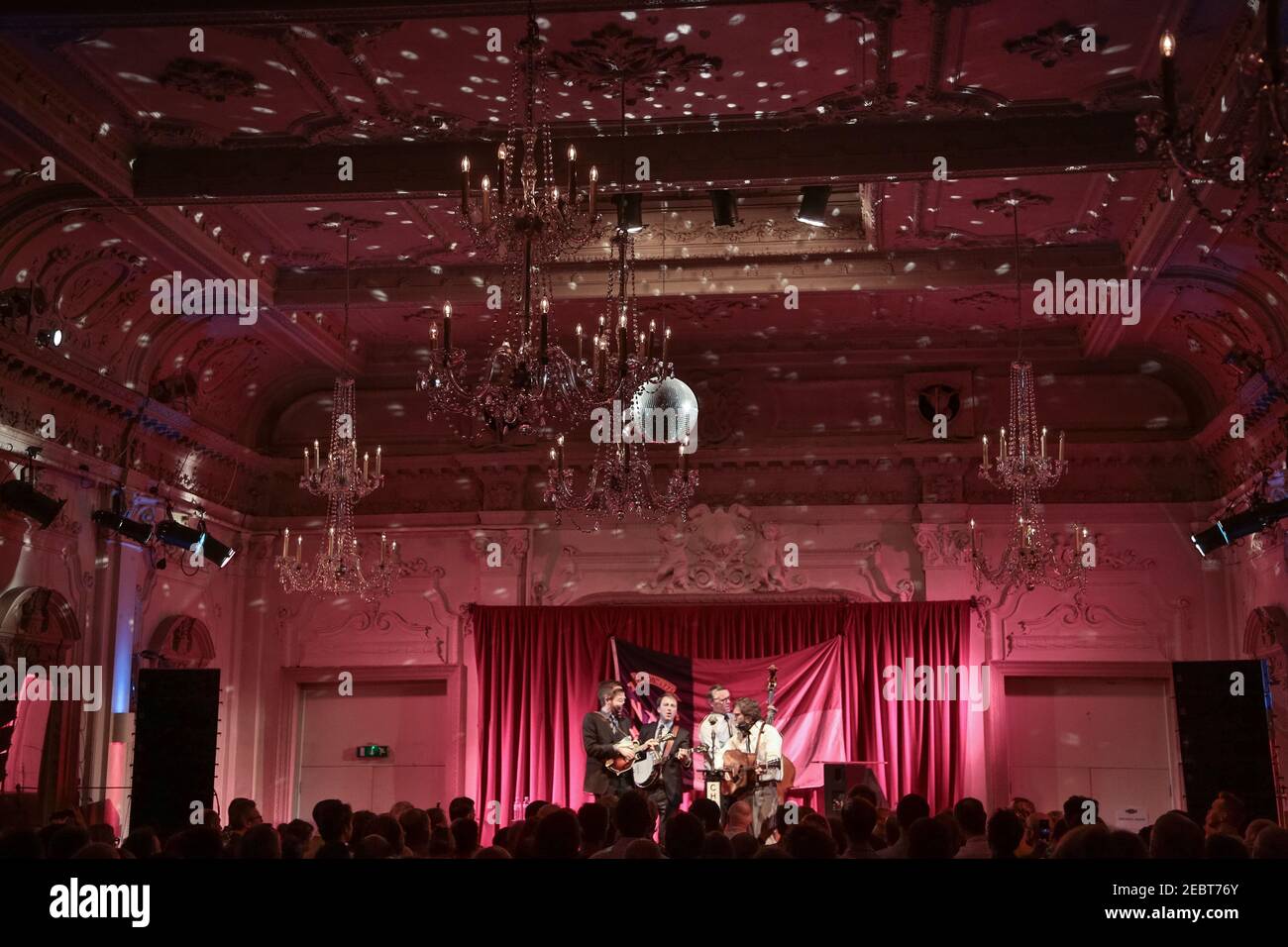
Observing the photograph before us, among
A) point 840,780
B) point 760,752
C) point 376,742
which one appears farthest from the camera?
point 376,742

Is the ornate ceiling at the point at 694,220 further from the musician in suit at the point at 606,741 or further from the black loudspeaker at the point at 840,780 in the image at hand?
the black loudspeaker at the point at 840,780

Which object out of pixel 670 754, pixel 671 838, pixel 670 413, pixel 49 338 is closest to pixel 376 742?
pixel 670 754

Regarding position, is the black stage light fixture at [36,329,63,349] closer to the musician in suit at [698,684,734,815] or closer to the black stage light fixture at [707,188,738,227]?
the black stage light fixture at [707,188,738,227]

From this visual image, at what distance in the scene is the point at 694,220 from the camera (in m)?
11.5

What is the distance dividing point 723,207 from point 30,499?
17.6 ft

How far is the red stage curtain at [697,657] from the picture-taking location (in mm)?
12695

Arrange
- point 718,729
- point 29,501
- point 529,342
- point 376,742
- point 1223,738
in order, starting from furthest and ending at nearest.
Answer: point 376,742
point 718,729
point 29,501
point 1223,738
point 529,342

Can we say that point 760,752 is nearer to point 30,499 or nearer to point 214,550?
point 214,550

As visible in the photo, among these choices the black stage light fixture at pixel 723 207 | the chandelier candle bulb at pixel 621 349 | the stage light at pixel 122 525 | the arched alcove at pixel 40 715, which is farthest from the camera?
the stage light at pixel 122 525

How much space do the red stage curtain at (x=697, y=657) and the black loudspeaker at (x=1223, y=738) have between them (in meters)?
4.06

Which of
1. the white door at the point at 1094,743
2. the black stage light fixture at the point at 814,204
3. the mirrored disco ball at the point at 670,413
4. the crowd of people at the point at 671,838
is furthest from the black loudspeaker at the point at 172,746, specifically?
the white door at the point at 1094,743

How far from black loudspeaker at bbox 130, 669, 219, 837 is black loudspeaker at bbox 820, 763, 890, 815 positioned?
490 centimetres

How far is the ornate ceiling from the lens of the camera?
7.70 m

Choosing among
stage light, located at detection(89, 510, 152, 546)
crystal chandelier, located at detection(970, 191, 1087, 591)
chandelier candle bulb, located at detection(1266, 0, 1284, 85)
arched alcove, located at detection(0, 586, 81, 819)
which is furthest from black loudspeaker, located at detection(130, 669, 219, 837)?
chandelier candle bulb, located at detection(1266, 0, 1284, 85)
